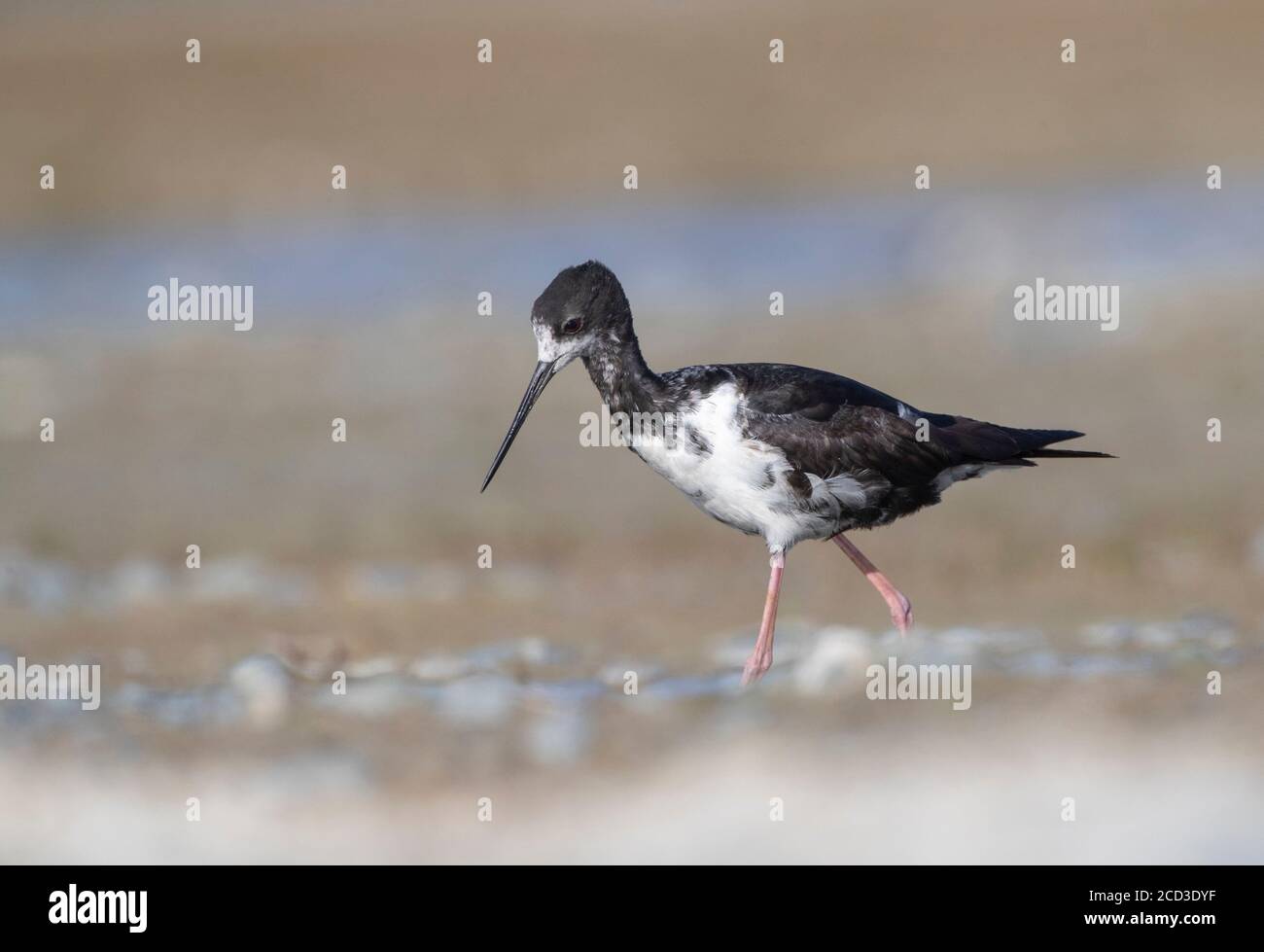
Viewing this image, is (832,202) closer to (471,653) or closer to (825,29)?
(825,29)

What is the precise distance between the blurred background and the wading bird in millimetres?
720

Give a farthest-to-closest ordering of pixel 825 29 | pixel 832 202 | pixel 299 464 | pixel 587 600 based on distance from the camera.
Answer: pixel 825 29
pixel 832 202
pixel 299 464
pixel 587 600

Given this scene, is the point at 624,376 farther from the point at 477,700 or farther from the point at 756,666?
the point at 477,700

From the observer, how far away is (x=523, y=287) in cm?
1934

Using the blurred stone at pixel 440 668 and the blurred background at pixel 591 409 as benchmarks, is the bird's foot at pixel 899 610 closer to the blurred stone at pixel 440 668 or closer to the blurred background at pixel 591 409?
the blurred background at pixel 591 409

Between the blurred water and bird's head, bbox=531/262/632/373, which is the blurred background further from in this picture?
bird's head, bbox=531/262/632/373

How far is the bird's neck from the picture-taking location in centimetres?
935

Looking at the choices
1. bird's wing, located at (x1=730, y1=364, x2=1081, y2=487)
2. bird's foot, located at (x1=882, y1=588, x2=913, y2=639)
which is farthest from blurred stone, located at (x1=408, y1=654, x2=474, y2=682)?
bird's foot, located at (x1=882, y1=588, x2=913, y2=639)

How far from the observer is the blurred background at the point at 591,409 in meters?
7.91

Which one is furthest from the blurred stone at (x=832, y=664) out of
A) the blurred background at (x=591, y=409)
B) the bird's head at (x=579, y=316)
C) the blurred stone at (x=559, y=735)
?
the bird's head at (x=579, y=316)

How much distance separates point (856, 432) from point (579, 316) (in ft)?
5.25

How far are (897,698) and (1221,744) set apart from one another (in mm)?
1534

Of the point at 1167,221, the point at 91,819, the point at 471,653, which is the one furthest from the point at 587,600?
the point at 1167,221

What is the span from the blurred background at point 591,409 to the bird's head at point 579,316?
1.70 m
